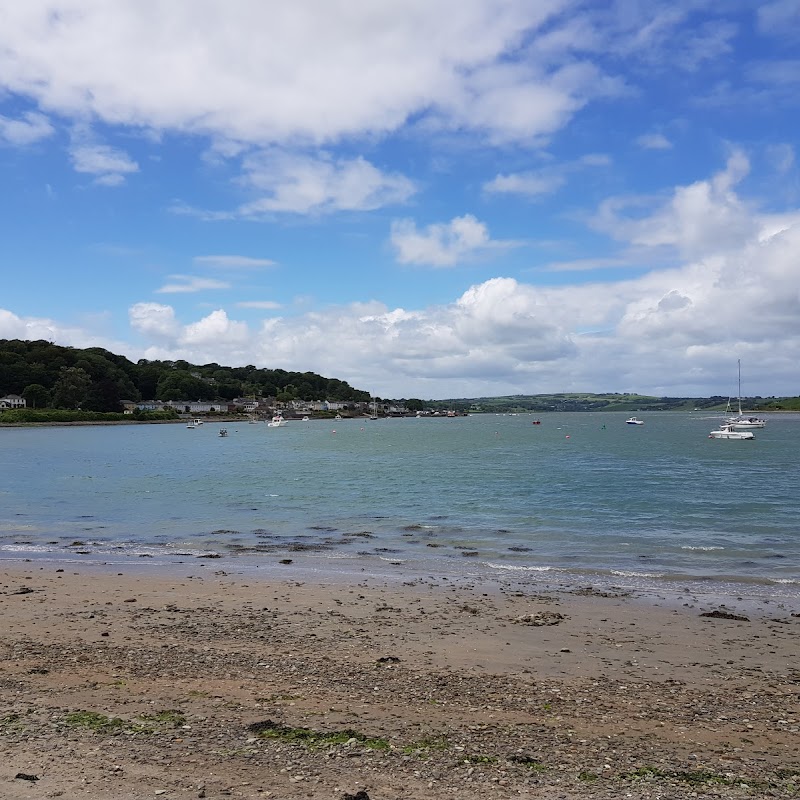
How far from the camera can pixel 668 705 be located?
825 centimetres

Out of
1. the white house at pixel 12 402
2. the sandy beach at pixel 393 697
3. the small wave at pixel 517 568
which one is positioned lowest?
the small wave at pixel 517 568

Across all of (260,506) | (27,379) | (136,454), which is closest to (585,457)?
(260,506)

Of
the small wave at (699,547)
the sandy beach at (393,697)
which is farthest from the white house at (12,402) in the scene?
the small wave at (699,547)

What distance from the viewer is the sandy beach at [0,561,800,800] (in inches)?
245

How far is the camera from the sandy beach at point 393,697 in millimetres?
6234

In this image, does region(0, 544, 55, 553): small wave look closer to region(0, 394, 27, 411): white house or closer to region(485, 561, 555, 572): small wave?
region(485, 561, 555, 572): small wave

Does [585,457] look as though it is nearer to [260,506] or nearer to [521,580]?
[260,506]

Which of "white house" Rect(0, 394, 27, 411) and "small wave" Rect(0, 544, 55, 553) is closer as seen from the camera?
"small wave" Rect(0, 544, 55, 553)

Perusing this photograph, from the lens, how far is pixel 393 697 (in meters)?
8.41

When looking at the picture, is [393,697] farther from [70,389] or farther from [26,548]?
[70,389]

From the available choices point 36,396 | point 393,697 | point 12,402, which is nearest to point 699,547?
point 393,697

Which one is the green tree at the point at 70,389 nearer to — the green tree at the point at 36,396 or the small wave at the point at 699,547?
the green tree at the point at 36,396

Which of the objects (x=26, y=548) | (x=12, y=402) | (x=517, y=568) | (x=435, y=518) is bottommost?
(x=435, y=518)

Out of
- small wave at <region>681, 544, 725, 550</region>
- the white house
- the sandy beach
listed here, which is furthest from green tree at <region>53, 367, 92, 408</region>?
small wave at <region>681, 544, 725, 550</region>
